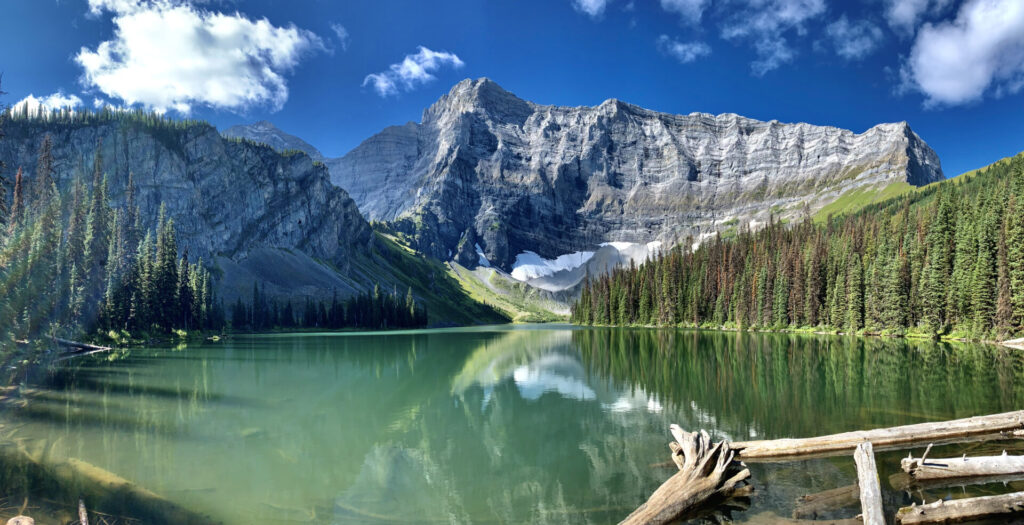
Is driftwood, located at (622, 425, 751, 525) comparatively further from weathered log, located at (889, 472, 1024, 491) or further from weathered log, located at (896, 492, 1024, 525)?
weathered log, located at (889, 472, 1024, 491)

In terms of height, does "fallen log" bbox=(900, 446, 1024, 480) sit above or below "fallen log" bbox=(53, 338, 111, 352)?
below

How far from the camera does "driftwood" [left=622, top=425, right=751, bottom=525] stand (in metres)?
11.3

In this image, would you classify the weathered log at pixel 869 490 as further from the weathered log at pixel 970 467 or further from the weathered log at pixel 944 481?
the weathered log at pixel 970 467

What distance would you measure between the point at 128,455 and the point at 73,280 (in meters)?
62.3

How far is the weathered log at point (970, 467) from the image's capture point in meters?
13.2

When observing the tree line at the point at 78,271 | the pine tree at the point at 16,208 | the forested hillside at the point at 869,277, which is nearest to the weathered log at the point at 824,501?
the tree line at the point at 78,271

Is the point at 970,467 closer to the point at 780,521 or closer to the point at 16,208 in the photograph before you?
the point at 780,521

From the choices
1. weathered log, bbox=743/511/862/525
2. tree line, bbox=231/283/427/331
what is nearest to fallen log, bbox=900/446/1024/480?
weathered log, bbox=743/511/862/525

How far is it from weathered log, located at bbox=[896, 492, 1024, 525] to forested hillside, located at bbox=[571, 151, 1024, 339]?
57.2 metres

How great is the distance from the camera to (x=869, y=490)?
1058 centimetres

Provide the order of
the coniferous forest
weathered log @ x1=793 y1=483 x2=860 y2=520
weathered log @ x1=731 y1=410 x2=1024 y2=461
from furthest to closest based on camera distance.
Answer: the coniferous forest < weathered log @ x1=731 y1=410 x2=1024 y2=461 < weathered log @ x1=793 y1=483 x2=860 y2=520

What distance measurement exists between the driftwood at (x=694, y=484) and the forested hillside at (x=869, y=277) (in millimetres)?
59165

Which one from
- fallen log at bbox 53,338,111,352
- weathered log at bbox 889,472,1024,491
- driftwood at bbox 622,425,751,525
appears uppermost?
fallen log at bbox 53,338,111,352

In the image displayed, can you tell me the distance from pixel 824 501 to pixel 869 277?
275 ft
